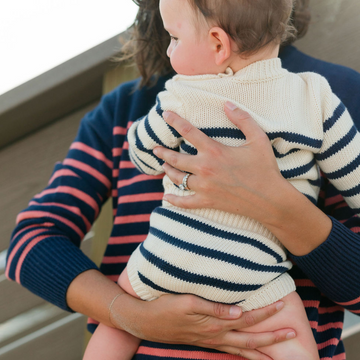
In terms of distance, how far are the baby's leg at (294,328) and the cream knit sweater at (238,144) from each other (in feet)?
0.10

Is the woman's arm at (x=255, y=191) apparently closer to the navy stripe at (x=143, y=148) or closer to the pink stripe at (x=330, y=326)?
the navy stripe at (x=143, y=148)

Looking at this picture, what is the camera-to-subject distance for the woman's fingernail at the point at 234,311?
75 cm

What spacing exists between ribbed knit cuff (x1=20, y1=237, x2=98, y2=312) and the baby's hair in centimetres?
63

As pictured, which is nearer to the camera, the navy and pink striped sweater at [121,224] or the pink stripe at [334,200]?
the navy and pink striped sweater at [121,224]

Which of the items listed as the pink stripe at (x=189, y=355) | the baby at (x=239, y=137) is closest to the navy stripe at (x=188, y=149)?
the baby at (x=239, y=137)

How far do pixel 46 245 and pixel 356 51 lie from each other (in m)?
1.21

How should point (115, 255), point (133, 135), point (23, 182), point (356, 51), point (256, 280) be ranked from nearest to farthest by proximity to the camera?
point (256, 280) → point (133, 135) → point (115, 255) → point (356, 51) → point (23, 182)

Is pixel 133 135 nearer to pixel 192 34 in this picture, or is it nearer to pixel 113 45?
pixel 192 34

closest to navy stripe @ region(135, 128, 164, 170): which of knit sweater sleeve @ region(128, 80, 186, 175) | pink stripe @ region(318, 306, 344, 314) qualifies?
knit sweater sleeve @ region(128, 80, 186, 175)

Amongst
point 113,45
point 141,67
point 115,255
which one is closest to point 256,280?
point 115,255

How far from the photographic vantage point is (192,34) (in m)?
0.76

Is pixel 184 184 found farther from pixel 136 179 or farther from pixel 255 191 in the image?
pixel 136 179

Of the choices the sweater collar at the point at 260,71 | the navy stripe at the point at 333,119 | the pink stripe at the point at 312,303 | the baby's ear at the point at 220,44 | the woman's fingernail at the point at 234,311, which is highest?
the baby's ear at the point at 220,44

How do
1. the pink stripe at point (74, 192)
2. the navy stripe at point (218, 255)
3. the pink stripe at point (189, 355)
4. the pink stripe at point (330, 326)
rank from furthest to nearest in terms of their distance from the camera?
1. the pink stripe at point (74, 192)
2. the pink stripe at point (330, 326)
3. the pink stripe at point (189, 355)
4. the navy stripe at point (218, 255)
